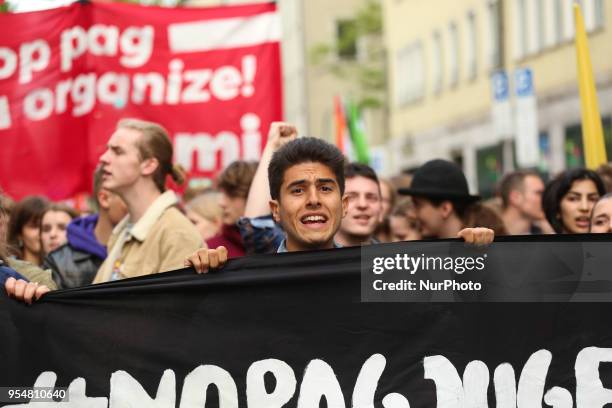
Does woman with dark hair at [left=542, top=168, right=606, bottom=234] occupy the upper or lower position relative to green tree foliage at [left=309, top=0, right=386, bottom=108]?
lower

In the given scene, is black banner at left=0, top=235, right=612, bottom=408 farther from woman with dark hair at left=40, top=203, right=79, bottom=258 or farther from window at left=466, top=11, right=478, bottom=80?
window at left=466, top=11, right=478, bottom=80

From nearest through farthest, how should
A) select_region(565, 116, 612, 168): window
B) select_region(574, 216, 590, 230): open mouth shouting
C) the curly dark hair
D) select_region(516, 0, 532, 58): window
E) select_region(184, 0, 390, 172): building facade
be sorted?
the curly dark hair
select_region(574, 216, 590, 230): open mouth shouting
select_region(565, 116, 612, 168): window
select_region(516, 0, 532, 58): window
select_region(184, 0, 390, 172): building facade

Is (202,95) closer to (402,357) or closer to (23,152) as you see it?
(23,152)

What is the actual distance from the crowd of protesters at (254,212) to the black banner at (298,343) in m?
0.17

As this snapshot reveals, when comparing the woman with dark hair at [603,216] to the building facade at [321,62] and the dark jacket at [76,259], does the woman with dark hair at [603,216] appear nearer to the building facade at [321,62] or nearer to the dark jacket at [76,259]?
the dark jacket at [76,259]

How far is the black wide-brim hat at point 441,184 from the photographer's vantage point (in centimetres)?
817

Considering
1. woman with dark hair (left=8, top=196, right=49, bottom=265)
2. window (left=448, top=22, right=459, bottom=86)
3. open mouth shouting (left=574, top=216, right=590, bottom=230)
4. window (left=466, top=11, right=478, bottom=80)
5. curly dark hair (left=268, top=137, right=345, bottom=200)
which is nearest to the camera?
curly dark hair (left=268, top=137, right=345, bottom=200)

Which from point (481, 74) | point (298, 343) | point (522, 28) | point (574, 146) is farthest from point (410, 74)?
point (298, 343)

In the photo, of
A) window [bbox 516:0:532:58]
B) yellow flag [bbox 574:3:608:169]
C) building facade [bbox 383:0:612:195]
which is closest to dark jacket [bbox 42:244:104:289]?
yellow flag [bbox 574:3:608:169]

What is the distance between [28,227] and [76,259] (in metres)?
1.11

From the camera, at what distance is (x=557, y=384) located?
5.62 meters

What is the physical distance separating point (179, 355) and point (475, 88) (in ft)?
98.6

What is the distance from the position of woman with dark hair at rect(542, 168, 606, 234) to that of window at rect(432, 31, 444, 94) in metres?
30.6

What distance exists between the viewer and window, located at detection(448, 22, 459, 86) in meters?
37.4
